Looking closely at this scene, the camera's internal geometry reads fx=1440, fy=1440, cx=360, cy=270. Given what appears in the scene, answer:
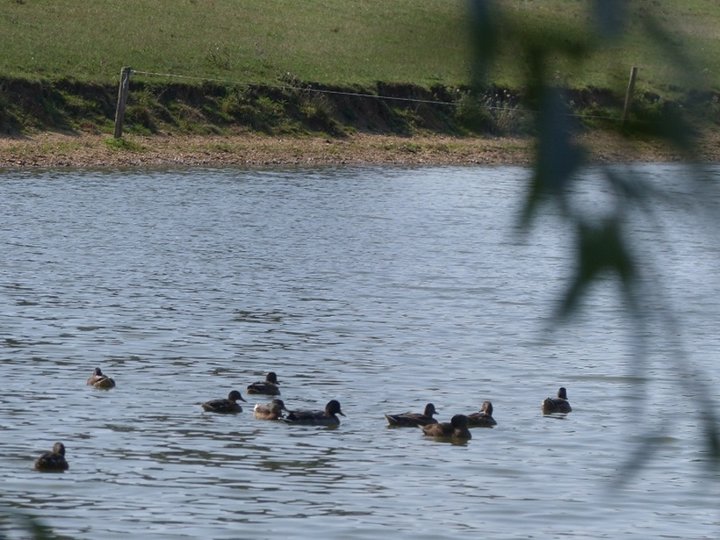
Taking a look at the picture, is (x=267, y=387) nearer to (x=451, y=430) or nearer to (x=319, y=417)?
(x=319, y=417)

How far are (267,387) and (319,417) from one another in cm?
102

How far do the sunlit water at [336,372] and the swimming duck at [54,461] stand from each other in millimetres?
120

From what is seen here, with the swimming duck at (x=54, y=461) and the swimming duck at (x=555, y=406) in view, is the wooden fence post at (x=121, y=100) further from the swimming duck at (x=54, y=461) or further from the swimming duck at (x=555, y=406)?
the swimming duck at (x=54, y=461)

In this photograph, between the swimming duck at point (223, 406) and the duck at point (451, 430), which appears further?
the swimming duck at point (223, 406)

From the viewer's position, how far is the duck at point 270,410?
38.4 ft

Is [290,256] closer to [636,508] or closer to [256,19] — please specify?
[636,508]

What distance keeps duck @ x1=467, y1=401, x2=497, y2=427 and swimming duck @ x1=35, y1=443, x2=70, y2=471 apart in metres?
3.39

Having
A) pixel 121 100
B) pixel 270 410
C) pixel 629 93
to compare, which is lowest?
pixel 270 410

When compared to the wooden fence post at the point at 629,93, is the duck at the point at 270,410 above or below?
below

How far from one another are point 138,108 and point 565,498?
862 inches

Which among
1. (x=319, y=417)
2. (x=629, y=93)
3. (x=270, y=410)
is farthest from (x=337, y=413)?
(x=629, y=93)

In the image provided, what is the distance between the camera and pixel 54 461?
32.1ft

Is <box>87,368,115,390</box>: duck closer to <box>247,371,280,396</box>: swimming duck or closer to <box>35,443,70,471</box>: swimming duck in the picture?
<box>247,371,280,396</box>: swimming duck

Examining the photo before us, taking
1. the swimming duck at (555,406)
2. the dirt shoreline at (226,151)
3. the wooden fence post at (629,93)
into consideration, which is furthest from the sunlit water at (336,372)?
the dirt shoreline at (226,151)
